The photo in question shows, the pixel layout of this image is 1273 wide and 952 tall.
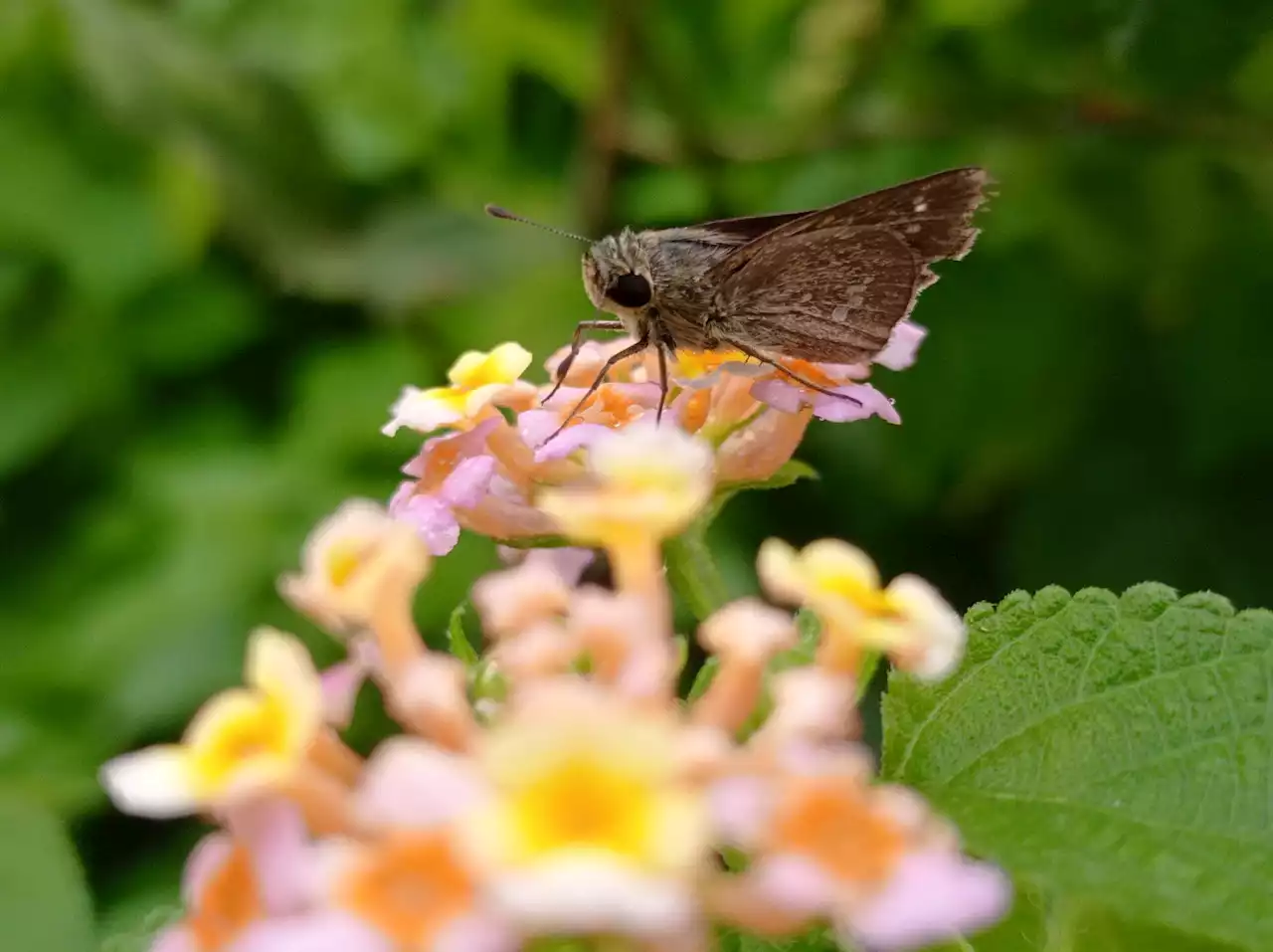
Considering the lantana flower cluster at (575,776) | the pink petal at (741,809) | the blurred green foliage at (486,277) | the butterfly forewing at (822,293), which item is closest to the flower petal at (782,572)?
the lantana flower cluster at (575,776)

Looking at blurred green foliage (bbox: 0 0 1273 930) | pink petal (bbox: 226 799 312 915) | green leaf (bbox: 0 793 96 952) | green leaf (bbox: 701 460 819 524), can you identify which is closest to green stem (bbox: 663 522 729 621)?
green leaf (bbox: 701 460 819 524)

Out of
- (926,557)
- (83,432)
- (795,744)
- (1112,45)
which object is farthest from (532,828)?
(83,432)

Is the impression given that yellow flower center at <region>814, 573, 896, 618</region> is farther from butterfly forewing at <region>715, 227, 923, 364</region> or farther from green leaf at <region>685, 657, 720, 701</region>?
butterfly forewing at <region>715, 227, 923, 364</region>

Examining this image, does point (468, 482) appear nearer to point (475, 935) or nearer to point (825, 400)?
point (825, 400)

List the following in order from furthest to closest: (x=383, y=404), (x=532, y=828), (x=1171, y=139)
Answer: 1. (x=383, y=404)
2. (x=1171, y=139)
3. (x=532, y=828)

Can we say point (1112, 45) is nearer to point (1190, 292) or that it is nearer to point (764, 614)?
point (1190, 292)

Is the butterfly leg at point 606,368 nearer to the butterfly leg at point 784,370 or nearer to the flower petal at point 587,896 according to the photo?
the butterfly leg at point 784,370
